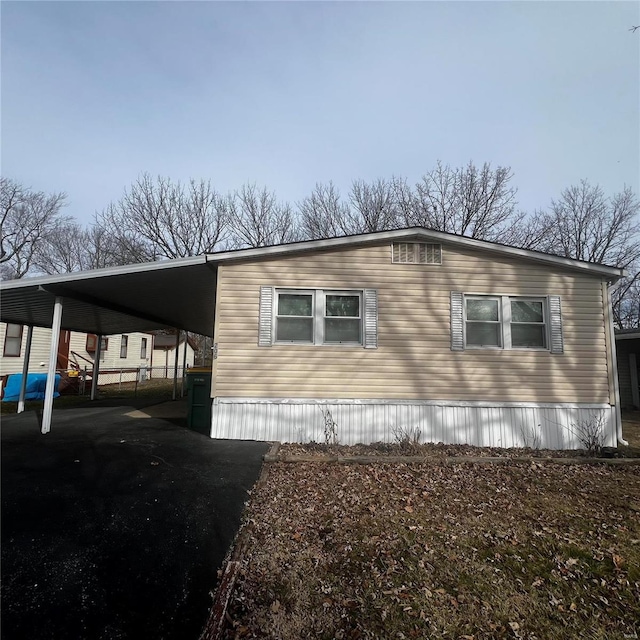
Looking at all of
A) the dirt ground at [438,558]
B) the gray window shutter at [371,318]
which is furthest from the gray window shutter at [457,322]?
the dirt ground at [438,558]

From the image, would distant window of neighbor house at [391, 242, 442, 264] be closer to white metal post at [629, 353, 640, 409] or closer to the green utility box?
the green utility box

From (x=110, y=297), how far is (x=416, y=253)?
6967 millimetres

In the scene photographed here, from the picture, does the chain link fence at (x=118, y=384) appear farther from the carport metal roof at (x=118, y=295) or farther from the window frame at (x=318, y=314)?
the window frame at (x=318, y=314)

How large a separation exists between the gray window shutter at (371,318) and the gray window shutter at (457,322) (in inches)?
61.5

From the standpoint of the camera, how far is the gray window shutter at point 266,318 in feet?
24.2

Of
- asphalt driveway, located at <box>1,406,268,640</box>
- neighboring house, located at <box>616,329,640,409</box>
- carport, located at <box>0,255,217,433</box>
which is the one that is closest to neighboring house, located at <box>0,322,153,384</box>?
carport, located at <box>0,255,217,433</box>

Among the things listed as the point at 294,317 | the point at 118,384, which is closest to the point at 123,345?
the point at 118,384

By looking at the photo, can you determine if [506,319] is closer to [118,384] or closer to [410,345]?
[410,345]

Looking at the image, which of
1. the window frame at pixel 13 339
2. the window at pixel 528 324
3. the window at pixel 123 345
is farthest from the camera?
the window at pixel 123 345

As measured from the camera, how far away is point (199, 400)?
8.21 meters

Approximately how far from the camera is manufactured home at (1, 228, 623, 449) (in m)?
7.31

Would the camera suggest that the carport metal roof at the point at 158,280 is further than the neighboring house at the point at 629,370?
No

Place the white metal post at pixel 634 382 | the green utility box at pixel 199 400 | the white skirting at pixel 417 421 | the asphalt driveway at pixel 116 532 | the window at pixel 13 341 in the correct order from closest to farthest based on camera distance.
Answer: the asphalt driveway at pixel 116 532 → the white skirting at pixel 417 421 → the green utility box at pixel 199 400 → the white metal post at pixel 634 382 → the window at pixel 13 341

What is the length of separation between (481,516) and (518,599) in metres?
1.37
